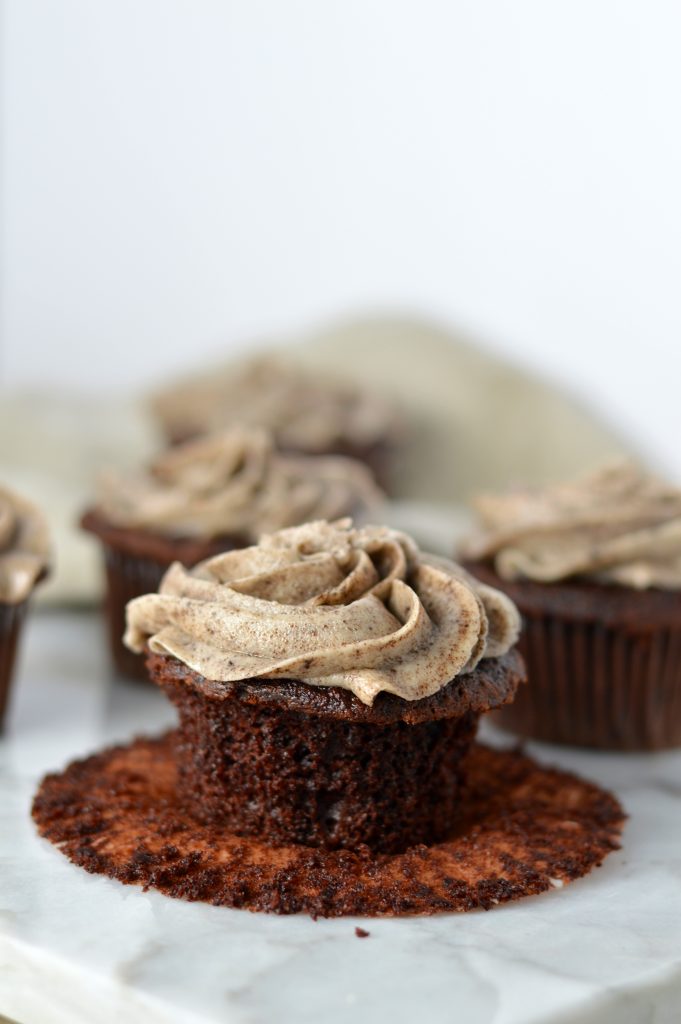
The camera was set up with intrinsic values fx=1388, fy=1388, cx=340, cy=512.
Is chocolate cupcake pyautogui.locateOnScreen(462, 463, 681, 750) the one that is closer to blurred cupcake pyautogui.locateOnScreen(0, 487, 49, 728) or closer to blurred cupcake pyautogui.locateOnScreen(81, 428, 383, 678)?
blurred cupcake pyautogui.locateOnScreen(81, 428, 383, 678)

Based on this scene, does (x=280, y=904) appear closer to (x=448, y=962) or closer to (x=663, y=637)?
(x=448, y=962)

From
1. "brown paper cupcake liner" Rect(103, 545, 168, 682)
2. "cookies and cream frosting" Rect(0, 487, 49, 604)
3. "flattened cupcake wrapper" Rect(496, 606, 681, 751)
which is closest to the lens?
"cookies and cream frosting" Rect(0, 487, 49, 604)

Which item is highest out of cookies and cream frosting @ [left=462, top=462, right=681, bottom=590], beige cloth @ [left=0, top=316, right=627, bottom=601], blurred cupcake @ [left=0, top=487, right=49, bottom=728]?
cookies and cream frosting @ [left=462, top=462, right=681, bottom=590]

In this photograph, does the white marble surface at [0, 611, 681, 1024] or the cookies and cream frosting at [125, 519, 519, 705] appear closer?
the white marble surface at [0, 611, 681, 1024]

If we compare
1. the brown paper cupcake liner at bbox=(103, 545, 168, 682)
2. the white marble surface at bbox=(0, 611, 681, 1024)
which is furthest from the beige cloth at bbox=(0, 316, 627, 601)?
the white marble surface at bbox=(0, 611, 681, 1024)

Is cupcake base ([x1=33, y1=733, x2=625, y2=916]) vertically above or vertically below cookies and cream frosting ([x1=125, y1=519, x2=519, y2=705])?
below

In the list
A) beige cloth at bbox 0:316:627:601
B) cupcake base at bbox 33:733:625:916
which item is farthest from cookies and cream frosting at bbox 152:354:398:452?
cupcake base at bbox 33:733:625:916

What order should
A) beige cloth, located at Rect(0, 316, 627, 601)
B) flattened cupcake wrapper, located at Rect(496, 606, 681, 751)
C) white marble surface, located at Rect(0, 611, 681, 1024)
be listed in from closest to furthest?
white marble surface, located at Rect(0, 611, 681, 1024) → flattened cupcake wrapper, located at Rect(496, 606, 681, 751) → beige cloth, located at Rect(0, 316, 627, 601)
